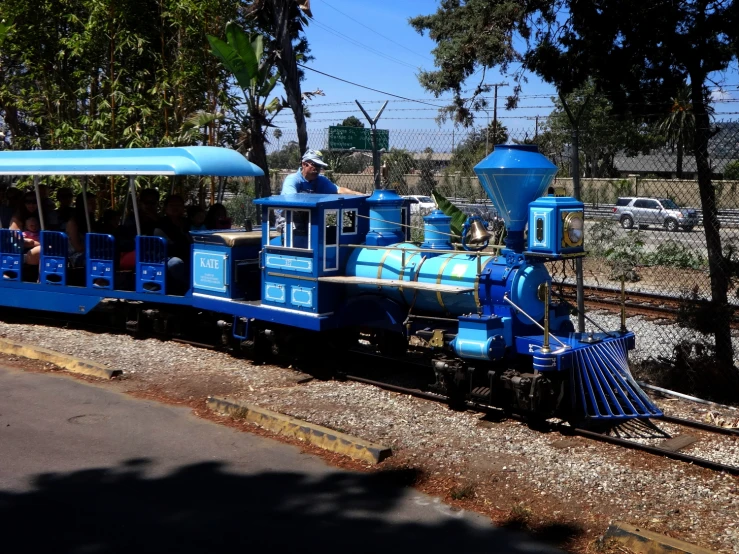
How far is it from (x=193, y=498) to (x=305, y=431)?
4.60 ft

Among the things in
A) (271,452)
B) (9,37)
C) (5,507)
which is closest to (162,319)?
(271,452)

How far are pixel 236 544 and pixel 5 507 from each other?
1.61 meters

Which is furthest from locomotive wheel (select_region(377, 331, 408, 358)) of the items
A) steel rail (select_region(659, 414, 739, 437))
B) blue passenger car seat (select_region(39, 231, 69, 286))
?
blue passenger car seat (select_region(39, 231, 69, 286))

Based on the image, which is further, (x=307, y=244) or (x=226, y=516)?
(x=307, y=244)

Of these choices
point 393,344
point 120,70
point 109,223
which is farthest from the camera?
→ point 120,70

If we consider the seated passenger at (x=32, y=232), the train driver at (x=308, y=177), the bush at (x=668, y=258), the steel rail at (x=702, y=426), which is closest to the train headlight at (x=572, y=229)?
the steel rail at (x=702, y=426)

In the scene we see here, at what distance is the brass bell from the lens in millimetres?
7574

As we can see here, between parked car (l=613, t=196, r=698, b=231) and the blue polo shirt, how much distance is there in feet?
13.1

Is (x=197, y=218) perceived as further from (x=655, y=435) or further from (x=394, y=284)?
(x=655, y=435)

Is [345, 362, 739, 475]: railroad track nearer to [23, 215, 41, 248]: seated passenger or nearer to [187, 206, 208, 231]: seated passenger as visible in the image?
[187, 206, 208, 231]: seated passenger

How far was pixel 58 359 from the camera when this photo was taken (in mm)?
9156

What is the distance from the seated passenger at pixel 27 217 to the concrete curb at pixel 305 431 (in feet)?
17.8

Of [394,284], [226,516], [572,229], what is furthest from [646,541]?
[394,284]

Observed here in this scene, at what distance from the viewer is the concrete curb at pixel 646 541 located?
4.54 metres
